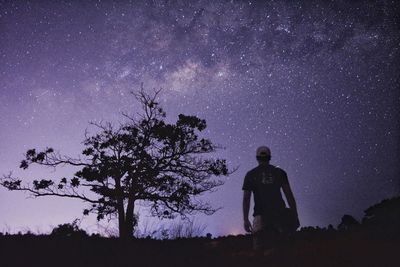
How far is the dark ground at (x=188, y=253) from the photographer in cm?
829

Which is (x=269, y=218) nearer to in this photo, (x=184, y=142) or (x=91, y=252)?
(x=91, y=252)

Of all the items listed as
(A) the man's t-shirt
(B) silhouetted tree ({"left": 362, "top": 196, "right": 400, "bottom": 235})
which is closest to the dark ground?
(B) silhouetted tree ({"left": 362, "top": 196, "right": 400, "bottom": 235})

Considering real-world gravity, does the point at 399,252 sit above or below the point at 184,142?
below

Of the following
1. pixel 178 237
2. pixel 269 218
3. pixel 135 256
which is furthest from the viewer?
pixel 178 237

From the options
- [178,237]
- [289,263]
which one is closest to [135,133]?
[178,237]

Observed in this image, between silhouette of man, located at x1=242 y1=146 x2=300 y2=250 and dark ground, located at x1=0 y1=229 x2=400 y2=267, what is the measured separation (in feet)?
1.33

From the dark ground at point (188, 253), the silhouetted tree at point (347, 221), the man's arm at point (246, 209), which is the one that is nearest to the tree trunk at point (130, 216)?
the dark ground at point (188, 253)

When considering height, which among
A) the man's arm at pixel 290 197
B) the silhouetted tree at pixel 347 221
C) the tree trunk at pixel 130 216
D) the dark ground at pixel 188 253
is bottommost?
the dark ground at pixel 188 253

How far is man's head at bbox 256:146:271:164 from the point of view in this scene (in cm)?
724

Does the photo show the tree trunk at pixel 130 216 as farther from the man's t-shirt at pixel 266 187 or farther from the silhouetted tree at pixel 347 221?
the man's t-shirt at pixel 266 187

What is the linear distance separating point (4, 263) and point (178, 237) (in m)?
6.47

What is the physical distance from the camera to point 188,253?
37.1ft

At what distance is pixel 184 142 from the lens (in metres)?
18.1

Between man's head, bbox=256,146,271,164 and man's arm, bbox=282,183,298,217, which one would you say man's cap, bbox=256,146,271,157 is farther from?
man's arm, bbox=282,183,298,217
